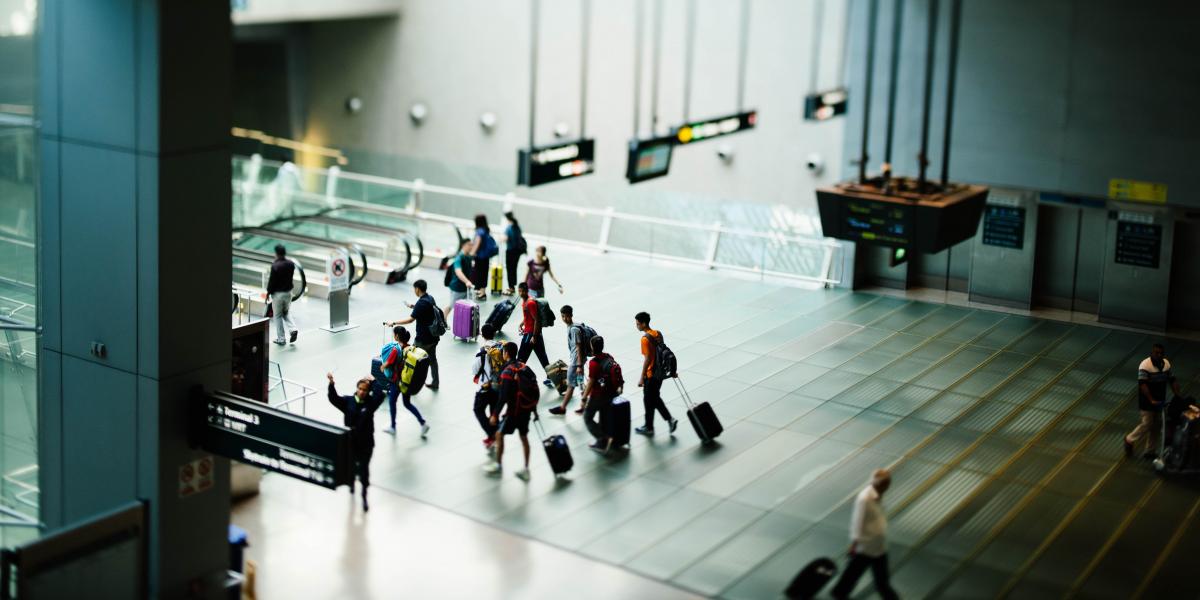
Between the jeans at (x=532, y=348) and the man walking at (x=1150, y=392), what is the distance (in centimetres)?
662

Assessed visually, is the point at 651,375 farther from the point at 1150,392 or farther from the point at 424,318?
the point at 1150,392

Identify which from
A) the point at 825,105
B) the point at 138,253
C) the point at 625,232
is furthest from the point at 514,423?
the point at 625,232

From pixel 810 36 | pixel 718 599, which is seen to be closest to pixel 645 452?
pixel 718 599

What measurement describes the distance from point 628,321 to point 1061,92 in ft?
22.8

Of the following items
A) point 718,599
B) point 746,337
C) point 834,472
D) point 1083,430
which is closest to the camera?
point 718,599

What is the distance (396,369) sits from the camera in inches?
544

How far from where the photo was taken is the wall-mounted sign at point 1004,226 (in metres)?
20.5

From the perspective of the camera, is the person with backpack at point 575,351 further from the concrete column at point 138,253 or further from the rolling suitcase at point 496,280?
the concrete column at point 138,253

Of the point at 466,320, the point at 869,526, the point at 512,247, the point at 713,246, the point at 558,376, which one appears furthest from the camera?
the point at 713,246

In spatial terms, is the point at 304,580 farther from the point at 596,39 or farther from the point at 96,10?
the point at 596,39

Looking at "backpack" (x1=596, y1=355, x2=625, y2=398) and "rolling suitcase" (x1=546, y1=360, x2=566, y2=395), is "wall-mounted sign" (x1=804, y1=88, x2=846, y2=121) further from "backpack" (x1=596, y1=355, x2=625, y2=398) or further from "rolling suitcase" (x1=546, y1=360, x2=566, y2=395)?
"backpack" (x1=596, y1=355, x2=625, y2=398)

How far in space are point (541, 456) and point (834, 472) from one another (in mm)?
2972

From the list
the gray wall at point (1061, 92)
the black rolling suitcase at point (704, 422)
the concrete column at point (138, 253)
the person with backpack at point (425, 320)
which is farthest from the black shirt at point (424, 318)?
the gray wall at point (1061, 92)

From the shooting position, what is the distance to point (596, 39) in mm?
26672
